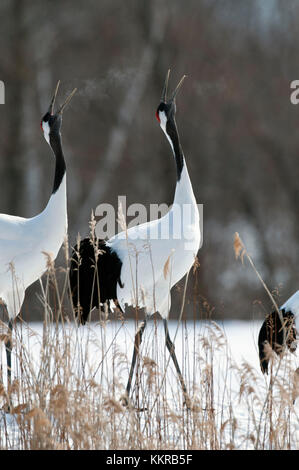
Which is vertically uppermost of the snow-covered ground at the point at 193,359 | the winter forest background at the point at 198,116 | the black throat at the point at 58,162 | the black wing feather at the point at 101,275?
the winter forest background at the point at 198,116

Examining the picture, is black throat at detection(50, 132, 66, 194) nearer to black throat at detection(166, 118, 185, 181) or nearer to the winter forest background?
black throat at detection(166, 118, 185, 181)

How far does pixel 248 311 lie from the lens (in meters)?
11.3

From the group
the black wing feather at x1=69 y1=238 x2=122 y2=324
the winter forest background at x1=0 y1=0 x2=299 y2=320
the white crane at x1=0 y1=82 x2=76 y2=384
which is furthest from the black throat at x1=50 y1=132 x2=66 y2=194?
the winter forest background at x1=0 y1=0 x2=299 y2=320

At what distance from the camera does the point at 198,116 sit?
36.6ft

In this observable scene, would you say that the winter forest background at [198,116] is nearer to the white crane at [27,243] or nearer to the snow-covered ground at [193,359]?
the snow-covered ground at [193,359]

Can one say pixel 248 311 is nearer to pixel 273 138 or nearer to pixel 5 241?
pixel 273 138

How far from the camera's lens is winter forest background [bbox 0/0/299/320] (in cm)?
1085

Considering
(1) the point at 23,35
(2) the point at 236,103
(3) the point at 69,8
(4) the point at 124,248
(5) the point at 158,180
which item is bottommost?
→ (4) the point at 124,248

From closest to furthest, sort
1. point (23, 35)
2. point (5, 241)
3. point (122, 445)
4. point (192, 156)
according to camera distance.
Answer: point (122, 445) < point (5, 241) < point (23, 35) < point (192, 156)

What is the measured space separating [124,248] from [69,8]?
27.8 ft

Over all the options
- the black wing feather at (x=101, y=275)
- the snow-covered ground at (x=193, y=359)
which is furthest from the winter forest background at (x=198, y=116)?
the black wing feather at (x=101, y=275)

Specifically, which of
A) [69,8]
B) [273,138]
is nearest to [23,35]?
[69,8]

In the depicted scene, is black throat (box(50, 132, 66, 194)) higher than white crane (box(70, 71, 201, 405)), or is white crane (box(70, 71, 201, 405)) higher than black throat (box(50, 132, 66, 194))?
black throat (box(50, 132, 66, 194))

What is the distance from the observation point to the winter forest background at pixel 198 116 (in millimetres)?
10852
